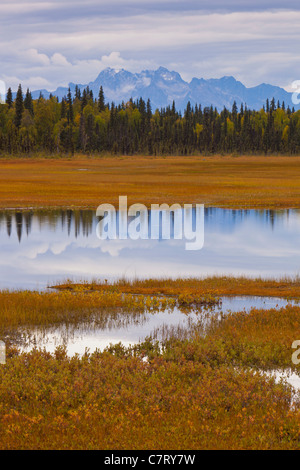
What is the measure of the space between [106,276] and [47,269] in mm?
3537

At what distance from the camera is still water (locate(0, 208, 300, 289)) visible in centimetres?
2827

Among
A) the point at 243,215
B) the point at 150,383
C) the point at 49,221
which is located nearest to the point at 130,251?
the point at 49,221

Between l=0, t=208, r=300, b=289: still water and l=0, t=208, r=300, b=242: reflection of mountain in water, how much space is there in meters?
0.06

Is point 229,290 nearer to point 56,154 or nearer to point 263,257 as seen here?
point 263,257

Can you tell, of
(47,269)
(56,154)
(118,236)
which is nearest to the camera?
(47,269)

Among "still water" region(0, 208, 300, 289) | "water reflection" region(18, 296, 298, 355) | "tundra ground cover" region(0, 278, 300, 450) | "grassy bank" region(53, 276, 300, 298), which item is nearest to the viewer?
"tundra ground cover" region(0, 278, 300, 450)

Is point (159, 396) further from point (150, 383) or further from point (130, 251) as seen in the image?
point (130, 251)

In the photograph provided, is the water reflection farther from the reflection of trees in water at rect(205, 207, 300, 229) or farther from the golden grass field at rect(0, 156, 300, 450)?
the reflection of trees in water at rect(205, 207, 300, 229)

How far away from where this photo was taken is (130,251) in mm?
34719

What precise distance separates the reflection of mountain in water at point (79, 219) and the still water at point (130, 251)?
0.06 metres

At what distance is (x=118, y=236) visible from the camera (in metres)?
40.4

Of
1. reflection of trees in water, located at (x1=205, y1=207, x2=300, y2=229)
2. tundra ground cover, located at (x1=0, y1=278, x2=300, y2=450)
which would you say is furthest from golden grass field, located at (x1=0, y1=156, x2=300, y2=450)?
reflection of trees in water, located at (x1=205, y1=207, x2=300, y2=229)

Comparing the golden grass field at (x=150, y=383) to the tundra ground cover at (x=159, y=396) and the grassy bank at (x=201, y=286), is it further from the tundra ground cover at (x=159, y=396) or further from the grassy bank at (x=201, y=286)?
the grassy bank at (x=201, y=286)
